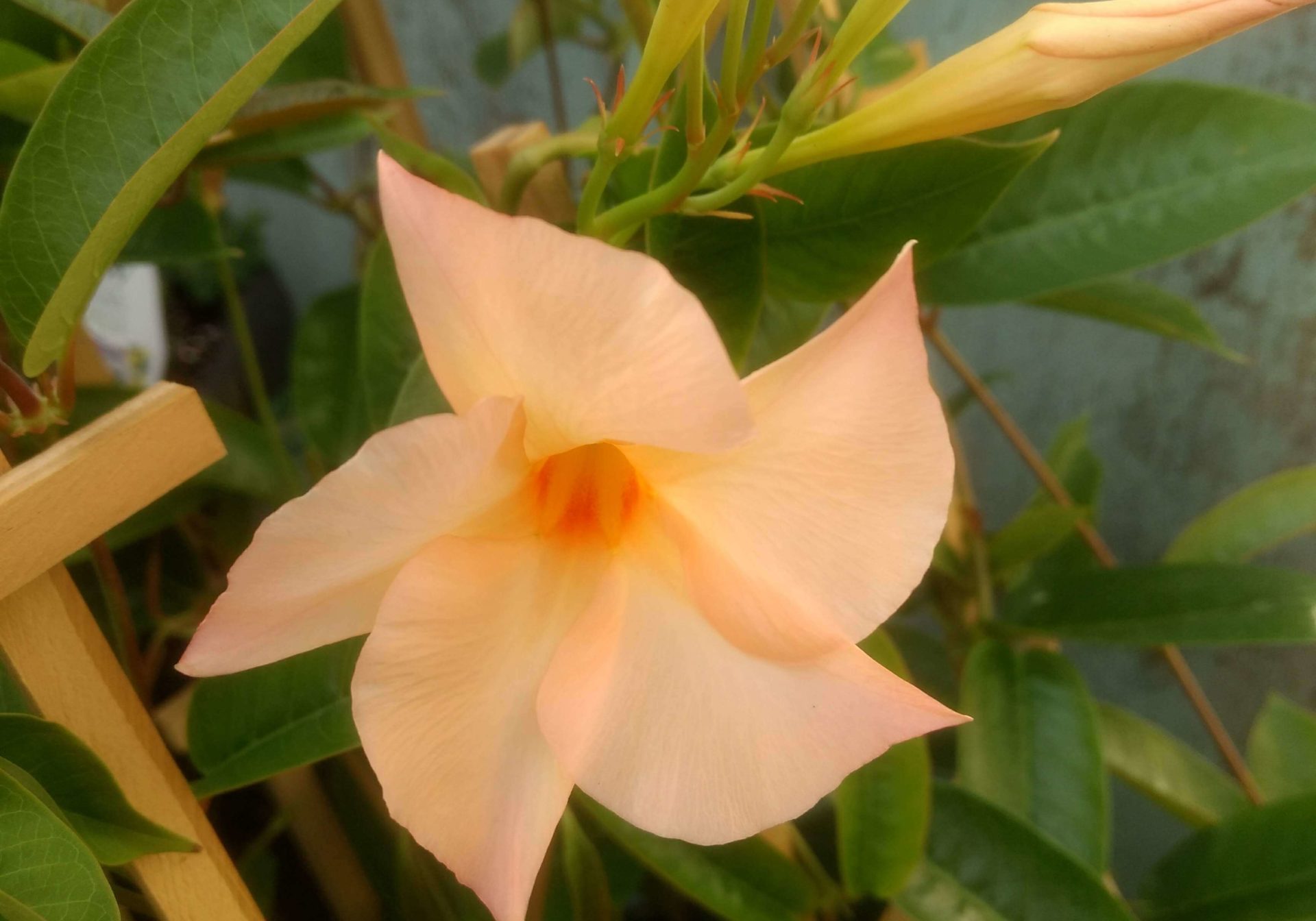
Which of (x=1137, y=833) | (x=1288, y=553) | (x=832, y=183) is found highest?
(x=832, y=183)

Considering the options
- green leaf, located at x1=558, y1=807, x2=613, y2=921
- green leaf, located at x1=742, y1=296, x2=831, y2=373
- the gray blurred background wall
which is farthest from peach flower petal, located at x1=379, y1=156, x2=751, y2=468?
the gray blurred background wall

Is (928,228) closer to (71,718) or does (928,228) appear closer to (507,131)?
(507,131)

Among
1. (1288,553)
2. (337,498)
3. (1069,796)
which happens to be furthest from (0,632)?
(1288,553)

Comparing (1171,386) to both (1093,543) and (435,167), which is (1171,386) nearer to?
(1093,543)

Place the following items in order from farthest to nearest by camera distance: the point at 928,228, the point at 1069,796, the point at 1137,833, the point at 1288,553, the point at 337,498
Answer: the point at 1137,833 → the point at 1288,553 → the point at 1069,796 → the point at 928,228 → the point at 337,498

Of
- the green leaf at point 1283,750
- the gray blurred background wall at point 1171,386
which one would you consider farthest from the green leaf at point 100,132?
the green leaf at point 1283,750

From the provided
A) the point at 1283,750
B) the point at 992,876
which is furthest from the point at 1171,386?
the point at 992,876

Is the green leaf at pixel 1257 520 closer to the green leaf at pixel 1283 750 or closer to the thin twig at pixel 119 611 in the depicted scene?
the green leaf at pixel 1283 750
